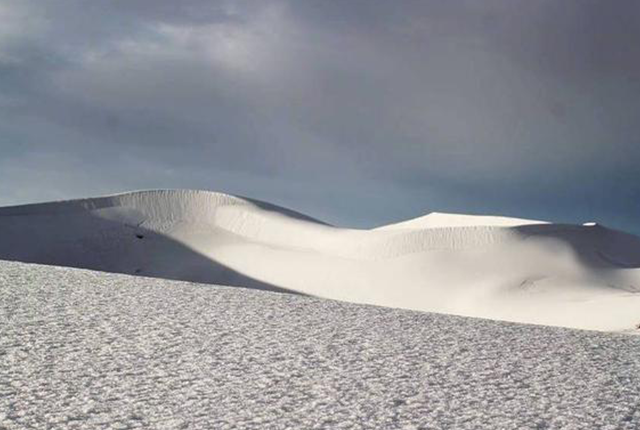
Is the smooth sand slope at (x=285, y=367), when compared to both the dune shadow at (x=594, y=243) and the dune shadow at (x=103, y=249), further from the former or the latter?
the dune shadow at (x=594, y=243)

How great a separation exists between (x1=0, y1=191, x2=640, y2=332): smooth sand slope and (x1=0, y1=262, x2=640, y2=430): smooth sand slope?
6350 mm

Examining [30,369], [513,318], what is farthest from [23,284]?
[513,318]

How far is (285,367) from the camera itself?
2.90 metres

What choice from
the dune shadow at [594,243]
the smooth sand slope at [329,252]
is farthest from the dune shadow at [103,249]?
the dune shadow at [594,243]

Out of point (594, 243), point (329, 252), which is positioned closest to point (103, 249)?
point (329, 252)

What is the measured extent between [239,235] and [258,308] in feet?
35.0

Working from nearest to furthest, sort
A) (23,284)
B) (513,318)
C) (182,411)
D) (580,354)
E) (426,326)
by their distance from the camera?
1. (182,411)
2. (580,354)
3. (426,326)
4. (23,284)
5. (513,318)

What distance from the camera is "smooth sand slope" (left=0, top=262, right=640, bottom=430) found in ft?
7.72

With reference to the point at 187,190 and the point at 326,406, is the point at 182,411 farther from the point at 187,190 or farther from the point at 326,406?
the point at 187,190

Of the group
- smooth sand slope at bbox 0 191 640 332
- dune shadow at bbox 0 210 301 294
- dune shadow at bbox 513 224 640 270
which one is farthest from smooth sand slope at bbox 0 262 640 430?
dune shadow at bbox 513 224 640 270

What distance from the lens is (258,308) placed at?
4.14 meters

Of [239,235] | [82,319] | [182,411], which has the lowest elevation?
[182,411]

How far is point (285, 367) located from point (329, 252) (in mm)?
11131

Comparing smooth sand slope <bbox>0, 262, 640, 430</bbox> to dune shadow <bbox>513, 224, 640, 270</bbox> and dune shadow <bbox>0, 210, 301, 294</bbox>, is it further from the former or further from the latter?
dune shadow <bbox>513, 224, 640, 270</bbox>
